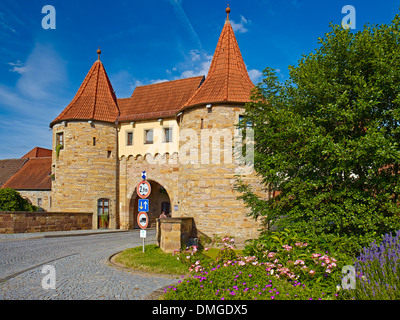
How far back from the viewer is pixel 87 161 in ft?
69.8

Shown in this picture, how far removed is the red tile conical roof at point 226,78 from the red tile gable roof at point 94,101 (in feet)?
30.4

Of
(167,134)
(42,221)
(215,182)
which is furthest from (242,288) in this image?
(167,134)

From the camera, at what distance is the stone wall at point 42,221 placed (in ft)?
54.3

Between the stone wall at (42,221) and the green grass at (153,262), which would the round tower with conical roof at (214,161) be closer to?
the green grass at (153,262)

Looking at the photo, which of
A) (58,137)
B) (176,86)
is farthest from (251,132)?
(58,137)

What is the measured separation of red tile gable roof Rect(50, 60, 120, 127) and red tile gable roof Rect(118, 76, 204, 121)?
2.87ft

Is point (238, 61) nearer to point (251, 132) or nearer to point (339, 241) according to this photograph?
point (251, 132)

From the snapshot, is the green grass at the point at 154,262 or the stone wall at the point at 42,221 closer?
the green grass at the point at 154,262

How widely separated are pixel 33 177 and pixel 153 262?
1109 inches

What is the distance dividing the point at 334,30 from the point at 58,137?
19321 mm

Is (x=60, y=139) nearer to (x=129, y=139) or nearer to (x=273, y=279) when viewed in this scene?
(x=129, y=139)

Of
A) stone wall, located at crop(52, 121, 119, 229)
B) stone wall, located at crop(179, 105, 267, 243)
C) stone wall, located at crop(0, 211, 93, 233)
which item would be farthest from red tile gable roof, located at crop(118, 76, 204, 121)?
stone wall, located at crop(0, 211, 93, 233)

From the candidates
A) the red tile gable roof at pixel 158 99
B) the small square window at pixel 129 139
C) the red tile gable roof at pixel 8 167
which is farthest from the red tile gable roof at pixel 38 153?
the small square window at pixel 129 139
